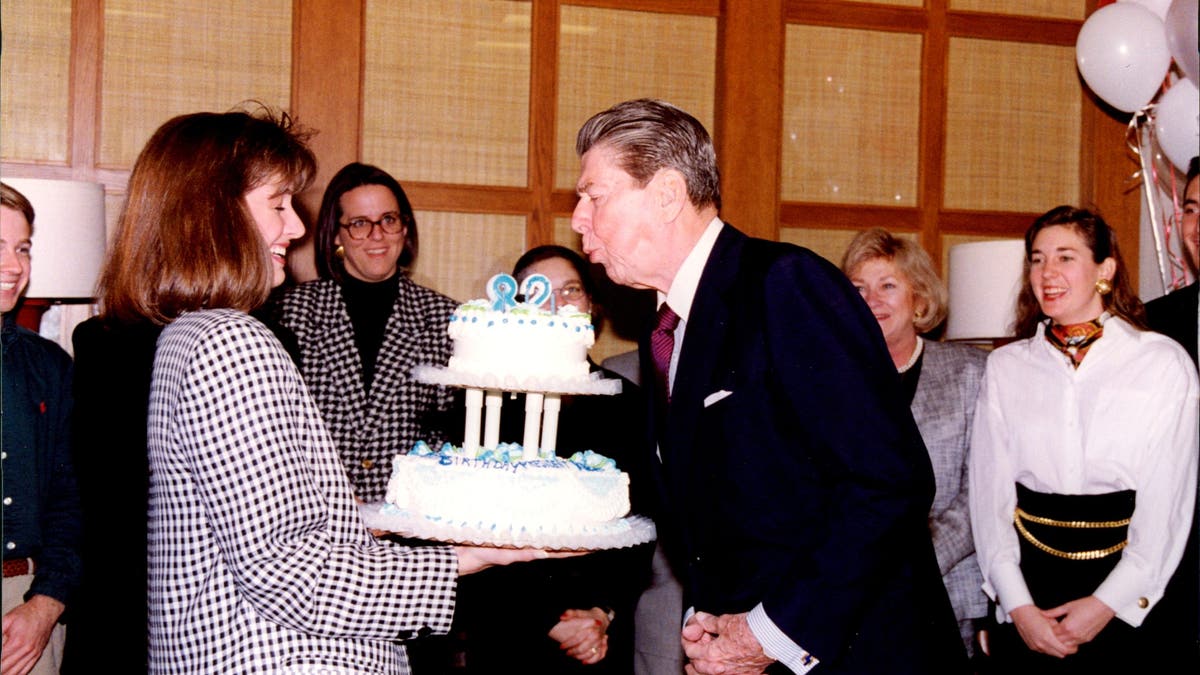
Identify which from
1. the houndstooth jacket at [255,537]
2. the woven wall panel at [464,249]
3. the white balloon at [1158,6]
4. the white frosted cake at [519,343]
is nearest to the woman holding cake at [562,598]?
the white frosted cake at [519,343]

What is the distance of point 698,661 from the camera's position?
7.07 ft

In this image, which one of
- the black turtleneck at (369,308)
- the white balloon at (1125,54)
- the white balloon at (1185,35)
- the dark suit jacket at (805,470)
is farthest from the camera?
the white balloon at (1125,54)

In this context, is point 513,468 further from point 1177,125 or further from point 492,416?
point 1177,125

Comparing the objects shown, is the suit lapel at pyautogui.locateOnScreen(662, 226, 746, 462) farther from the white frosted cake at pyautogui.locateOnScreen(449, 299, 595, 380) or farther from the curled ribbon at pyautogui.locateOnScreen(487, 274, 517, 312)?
the curled ribbon at pyautogui.locateOnScreen(487, 274, 517, 312)

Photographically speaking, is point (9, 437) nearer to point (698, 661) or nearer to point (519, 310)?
point (519, 310)

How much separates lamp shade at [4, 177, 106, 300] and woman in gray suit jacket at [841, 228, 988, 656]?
8.55 feet

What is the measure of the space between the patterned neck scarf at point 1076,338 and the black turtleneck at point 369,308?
6.87 ft

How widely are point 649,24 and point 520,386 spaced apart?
2.96m

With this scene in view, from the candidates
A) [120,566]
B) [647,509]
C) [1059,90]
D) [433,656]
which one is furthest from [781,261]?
[1059,90]

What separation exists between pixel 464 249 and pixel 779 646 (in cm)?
310

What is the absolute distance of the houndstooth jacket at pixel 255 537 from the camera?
6.09 ft

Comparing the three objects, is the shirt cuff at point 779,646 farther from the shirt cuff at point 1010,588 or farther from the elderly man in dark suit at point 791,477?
the shirt cuff at point 1010,588

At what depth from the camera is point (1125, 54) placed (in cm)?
455

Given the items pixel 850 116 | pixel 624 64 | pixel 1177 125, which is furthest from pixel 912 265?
pixel 624 64
